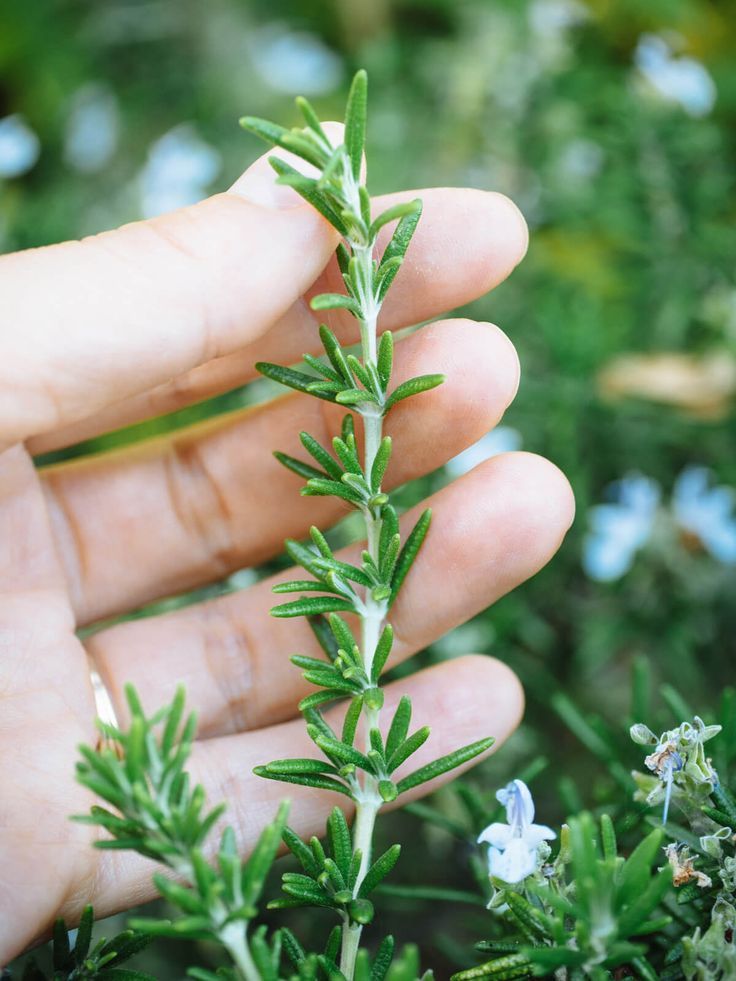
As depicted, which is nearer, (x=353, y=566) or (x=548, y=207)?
(x=353, y=566)

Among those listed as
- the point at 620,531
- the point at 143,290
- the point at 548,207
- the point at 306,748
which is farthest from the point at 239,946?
the point at 548,207

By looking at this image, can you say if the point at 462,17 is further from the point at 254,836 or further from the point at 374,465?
the point at 254,836

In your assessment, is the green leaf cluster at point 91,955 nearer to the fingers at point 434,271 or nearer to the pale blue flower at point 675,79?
the fingers at point 434,271

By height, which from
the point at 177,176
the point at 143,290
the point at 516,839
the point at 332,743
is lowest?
the point at 516,839

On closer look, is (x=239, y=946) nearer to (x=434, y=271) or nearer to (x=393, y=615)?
(x=393, y=615)

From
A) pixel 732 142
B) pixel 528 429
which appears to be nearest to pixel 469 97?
pixel 732 142

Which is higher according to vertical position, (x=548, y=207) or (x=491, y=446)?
(x=548, y=207)
